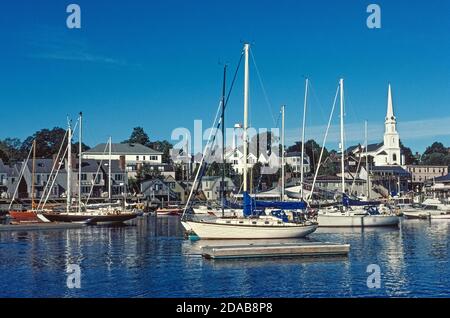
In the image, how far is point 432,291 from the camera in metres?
34.0

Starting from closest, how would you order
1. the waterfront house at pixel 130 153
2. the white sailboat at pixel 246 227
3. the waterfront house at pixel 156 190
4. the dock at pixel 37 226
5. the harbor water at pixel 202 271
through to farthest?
the harbor water at pixel 202 271 → the white sailboat at pixel 246 227 → the dock at pixel 37 226 → the waterfront house at pixel 156 190 → the waterfront house at pixel 130 153

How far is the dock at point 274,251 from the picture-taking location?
45.9 meters

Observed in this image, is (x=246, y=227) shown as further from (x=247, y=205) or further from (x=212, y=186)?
(x=212, y=186)

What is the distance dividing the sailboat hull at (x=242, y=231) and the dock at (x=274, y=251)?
9.28 m

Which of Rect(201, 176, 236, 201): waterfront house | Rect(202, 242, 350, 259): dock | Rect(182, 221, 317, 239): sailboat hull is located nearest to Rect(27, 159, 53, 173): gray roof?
Rect(201, 176, 236, 201): waterfront house

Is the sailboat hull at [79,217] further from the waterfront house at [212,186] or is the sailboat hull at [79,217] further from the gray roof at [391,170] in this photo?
the gray roof at [391,170]

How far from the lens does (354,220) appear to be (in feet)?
269

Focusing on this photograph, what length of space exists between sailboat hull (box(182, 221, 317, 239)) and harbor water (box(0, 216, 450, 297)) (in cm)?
130

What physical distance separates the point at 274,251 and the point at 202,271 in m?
8.19

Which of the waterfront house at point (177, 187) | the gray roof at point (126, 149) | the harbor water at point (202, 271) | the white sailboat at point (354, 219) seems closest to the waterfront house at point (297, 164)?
the waterfront house at point (177, 187)

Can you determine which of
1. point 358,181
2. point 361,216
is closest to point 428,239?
point 361,216

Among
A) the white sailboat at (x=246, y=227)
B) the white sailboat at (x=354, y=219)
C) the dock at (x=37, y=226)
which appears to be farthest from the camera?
the white sailboat at (x=354, y=219)

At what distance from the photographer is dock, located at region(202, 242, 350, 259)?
151 ft

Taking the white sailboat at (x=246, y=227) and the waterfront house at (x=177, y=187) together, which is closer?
the white sailboat at (x=246, y=227)
